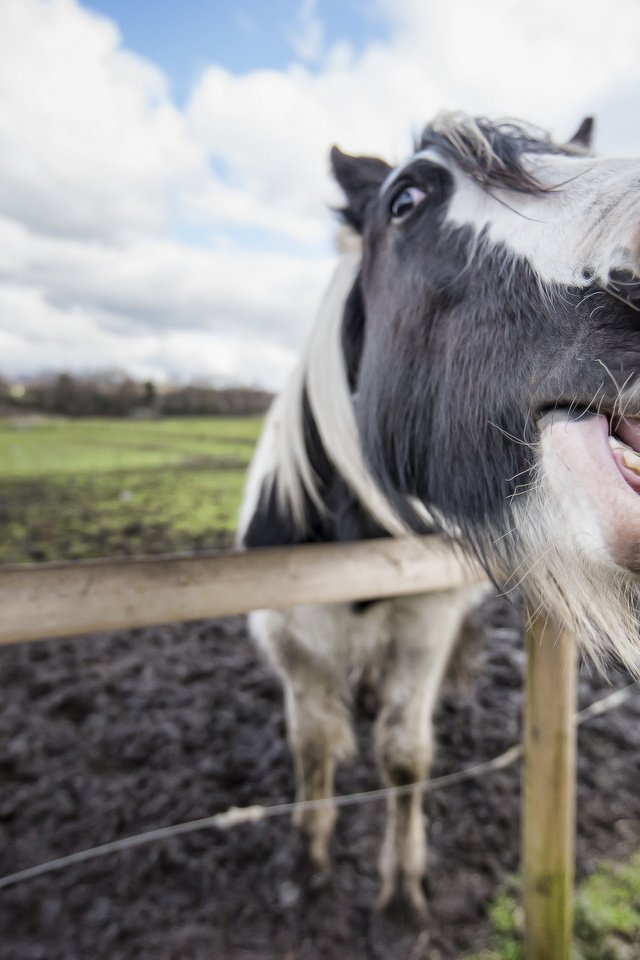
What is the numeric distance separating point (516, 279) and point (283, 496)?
50.8 inches

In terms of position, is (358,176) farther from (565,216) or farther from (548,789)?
(548,789)

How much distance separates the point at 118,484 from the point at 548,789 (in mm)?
5683

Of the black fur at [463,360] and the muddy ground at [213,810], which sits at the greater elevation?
the black fur at [463,360]

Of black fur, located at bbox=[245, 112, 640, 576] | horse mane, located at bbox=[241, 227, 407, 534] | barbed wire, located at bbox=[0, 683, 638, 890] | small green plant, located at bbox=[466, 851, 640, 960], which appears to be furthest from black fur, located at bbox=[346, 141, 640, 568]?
small green plant, located at bbox=[466, 851, 640, 960]

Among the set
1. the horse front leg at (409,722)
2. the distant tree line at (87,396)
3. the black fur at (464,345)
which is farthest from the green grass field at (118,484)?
the black fur at (464,345)

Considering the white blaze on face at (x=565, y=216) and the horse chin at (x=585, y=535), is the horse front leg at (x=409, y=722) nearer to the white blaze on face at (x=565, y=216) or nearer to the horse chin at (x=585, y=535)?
the horse chin at (x=585, y=535)

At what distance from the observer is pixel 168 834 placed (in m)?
2.51

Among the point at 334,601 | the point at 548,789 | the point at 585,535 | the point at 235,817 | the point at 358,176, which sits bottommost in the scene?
the point at 235,817

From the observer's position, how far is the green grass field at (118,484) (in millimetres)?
5406

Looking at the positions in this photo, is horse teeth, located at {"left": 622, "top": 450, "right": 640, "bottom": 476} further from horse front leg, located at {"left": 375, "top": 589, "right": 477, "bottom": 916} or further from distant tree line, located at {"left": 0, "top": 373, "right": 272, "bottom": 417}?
distant tree line, located at {"left": 0, "top": 373, "right": 272, "bottom": 417}

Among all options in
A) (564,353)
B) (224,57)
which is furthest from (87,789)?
(224,57)

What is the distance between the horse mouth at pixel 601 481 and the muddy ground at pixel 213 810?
2.11 meters

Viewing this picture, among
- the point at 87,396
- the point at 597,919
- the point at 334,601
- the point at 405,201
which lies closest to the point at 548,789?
the point at 597,919

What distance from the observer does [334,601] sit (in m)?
1.65
